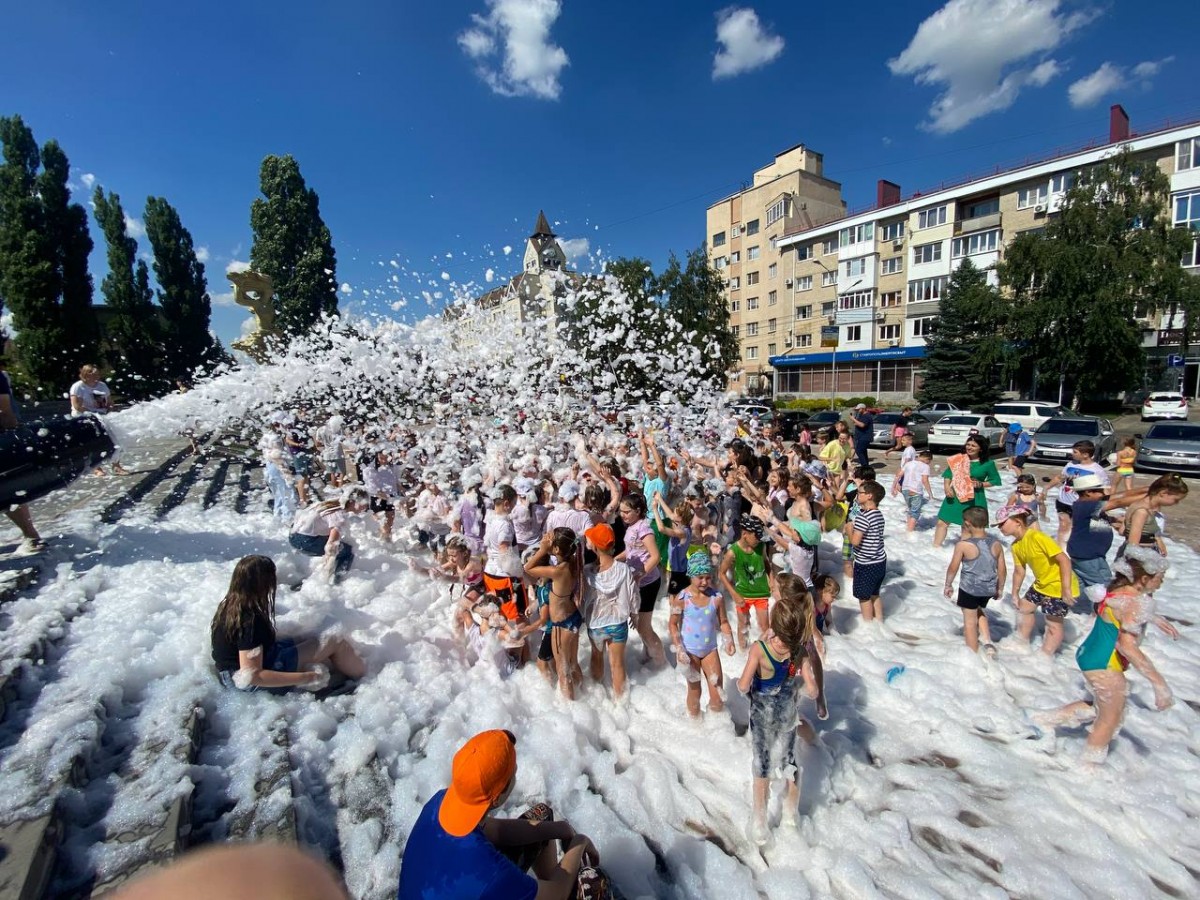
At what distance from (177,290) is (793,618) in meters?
41.7

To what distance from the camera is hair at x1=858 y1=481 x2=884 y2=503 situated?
562 centimetres

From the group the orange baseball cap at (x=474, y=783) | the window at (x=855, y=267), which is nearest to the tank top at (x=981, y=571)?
the orange baseball cap at (x=474, y=783)

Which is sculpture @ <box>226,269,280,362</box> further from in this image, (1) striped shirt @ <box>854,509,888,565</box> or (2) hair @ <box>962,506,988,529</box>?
(2) hair @ <box>962,506,988,529</box>

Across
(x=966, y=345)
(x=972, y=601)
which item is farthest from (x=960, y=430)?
(x=966, y=345)

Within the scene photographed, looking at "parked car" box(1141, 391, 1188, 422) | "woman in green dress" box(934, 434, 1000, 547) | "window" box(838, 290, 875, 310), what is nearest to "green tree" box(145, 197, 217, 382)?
"woman in green dress" box(934, 434, 1000, 547)

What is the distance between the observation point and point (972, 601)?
531 cm

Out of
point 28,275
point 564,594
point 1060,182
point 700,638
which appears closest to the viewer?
point 700,638

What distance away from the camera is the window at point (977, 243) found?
3600 centimetres

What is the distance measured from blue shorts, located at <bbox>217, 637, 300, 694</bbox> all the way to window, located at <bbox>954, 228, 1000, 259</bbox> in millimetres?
45077

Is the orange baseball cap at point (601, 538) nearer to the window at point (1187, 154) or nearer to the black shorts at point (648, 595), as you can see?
the black shorts at point (648, 595)

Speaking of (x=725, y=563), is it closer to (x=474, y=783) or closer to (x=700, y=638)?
(x=700, y=638)

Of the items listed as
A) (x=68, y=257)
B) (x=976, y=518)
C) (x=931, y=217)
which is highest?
(x=931, y=217)

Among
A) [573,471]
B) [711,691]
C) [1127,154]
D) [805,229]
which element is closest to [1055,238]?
[1127,154]

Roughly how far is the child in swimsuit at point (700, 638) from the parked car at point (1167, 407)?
3059 centimetres
